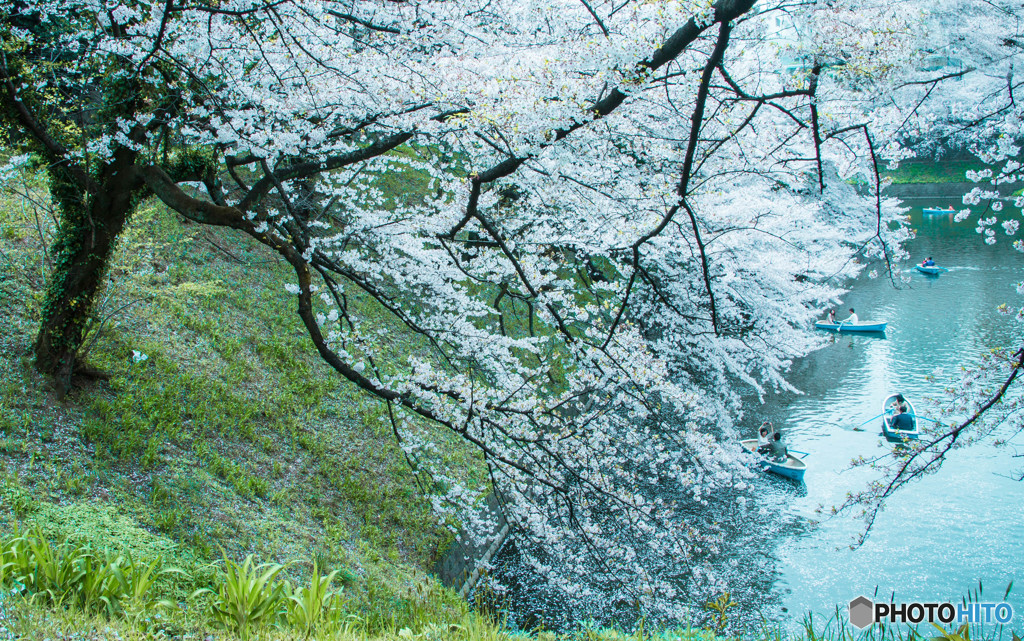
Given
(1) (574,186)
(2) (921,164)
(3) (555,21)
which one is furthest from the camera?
(2) (921,164)

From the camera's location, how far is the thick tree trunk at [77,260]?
600 cm

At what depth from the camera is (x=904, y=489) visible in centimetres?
1038

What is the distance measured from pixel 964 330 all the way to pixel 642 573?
16282 millimetres

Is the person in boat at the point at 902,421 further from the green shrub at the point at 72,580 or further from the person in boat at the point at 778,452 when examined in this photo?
the green shrub at the point at 72,580

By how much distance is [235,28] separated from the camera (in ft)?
18.5

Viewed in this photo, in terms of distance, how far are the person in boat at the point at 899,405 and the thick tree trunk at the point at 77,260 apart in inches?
504

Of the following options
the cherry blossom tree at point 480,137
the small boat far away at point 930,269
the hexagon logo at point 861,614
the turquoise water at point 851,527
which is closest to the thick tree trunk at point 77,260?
the cherry blossom tree at point 480,137

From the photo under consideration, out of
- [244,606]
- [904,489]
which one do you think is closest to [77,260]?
[244,606]

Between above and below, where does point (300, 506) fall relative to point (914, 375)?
below

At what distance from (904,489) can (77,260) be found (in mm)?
12035

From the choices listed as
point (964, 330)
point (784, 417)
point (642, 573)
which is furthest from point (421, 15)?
point (964, 330)

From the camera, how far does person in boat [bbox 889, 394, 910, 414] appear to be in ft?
39.3

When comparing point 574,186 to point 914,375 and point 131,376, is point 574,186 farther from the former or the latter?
point 914,375

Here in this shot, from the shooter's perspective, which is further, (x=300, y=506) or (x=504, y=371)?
(x=300, y=506)
